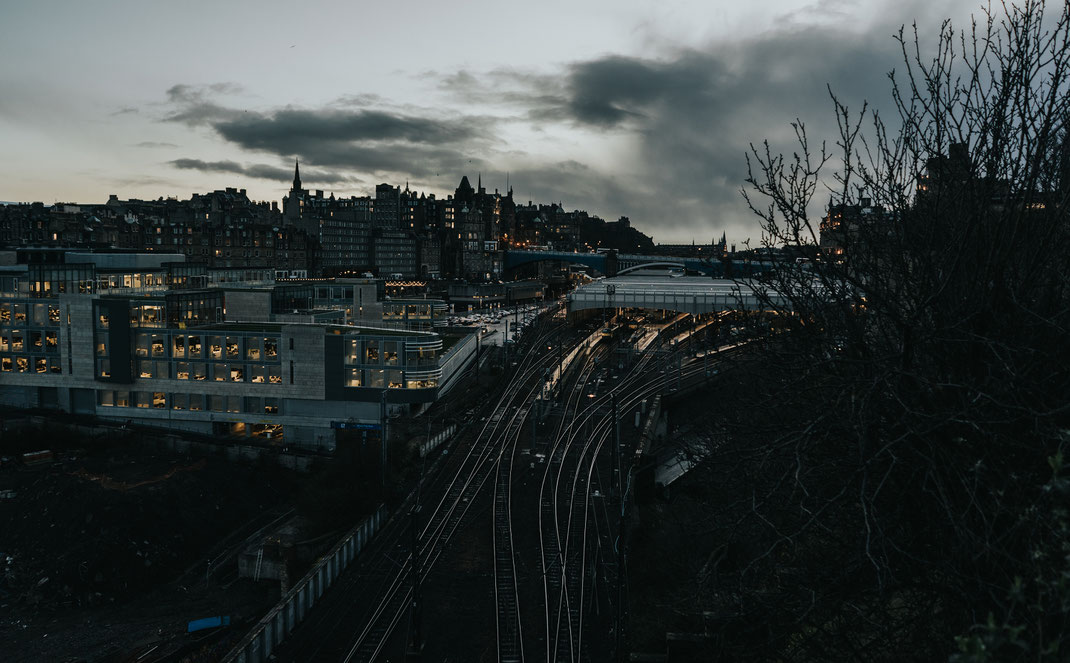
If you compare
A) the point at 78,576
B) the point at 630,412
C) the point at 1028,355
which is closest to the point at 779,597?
the point at 1028,355

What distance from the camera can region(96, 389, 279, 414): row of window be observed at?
48.0 meters

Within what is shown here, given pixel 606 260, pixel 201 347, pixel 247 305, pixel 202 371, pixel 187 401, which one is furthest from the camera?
pixel 606 260

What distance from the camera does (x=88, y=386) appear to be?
4922 centimetres

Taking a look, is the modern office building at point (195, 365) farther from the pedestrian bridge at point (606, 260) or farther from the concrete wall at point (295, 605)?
the pedestrian bridge at point (606, 260)

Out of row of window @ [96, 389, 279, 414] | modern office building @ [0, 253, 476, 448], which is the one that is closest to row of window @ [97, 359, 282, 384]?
modern office building @ [0, 253, 476, 448]

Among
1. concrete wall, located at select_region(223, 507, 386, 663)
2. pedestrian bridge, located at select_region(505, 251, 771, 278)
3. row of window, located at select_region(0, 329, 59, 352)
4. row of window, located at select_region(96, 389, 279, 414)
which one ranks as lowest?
concrete wall, located at select_region(223, 507, 386, 663)

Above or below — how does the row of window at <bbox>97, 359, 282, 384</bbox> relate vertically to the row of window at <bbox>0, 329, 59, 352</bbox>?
below

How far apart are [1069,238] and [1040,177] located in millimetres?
802

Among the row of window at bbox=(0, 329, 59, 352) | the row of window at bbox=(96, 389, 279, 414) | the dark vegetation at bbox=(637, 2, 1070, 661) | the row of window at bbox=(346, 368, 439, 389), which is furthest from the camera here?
the row of window at bbox=(0, 329, 59, 352)

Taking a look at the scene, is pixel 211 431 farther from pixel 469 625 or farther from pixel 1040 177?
pixel 1040 177

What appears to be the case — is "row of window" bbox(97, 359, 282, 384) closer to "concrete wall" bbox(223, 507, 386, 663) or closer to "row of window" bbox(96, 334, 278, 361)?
"row of window" bbox(96, 334, 278, 361)

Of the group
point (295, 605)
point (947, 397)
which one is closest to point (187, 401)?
point (295, 605)

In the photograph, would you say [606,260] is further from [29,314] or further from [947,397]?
[947,397]

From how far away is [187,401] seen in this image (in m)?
48.7
